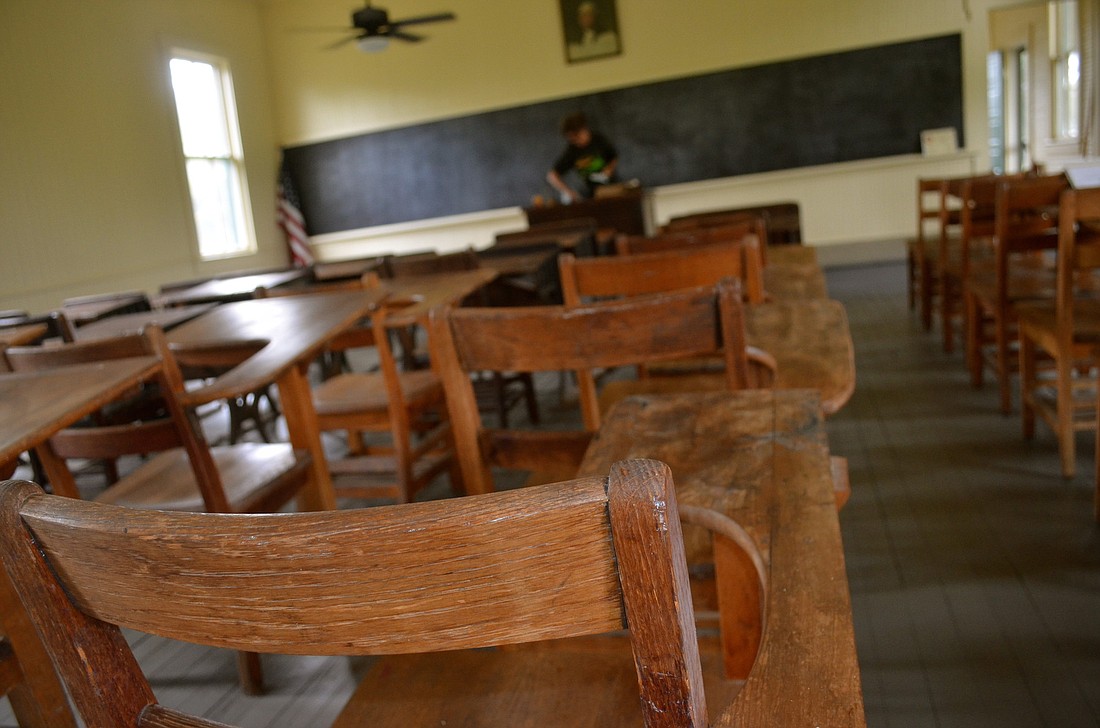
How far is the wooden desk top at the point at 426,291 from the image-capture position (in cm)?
245

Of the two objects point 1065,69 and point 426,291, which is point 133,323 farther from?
point 1065,69

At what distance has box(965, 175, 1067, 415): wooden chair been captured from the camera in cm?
284

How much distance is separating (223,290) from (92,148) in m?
3.27

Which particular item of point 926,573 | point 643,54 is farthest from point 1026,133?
point 926,573

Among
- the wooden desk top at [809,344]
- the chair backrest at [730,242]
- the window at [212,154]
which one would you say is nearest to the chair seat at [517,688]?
the wooden desk top at [809,344]

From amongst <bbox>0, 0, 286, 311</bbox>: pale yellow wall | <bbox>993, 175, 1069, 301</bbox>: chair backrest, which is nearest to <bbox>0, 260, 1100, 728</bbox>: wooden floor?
<bbox>993, 175, 1069, 301</bbox>: chair backrest

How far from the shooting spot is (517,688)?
960mm

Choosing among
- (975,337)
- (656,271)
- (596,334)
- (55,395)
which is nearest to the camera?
(596,334)

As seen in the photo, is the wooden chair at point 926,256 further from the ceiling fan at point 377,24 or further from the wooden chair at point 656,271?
the ceiling fan at point 377,24

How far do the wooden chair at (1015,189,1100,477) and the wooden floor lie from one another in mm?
149

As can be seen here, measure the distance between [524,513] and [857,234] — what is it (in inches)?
339

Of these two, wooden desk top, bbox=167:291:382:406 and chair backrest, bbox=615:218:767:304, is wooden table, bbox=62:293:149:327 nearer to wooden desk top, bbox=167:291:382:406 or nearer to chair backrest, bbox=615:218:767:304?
wooden desk top, bbox=167:291:382:406

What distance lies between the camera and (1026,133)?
9.62 metres

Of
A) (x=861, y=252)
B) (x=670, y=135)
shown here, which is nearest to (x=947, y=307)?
(x=861, y=252)
